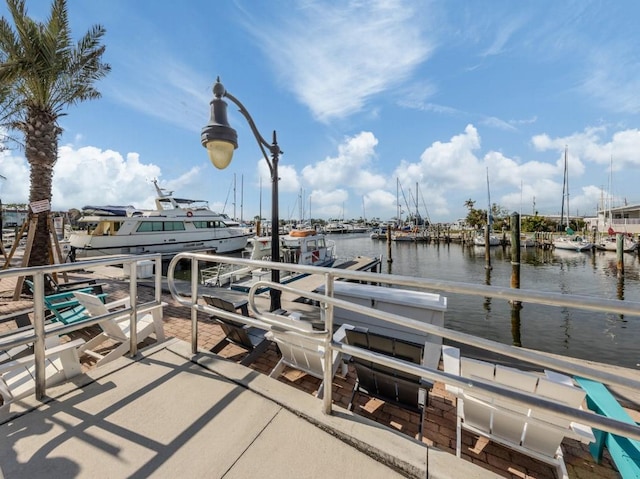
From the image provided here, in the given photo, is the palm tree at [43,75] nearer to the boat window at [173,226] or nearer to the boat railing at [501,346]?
the boat railing at [501,346]

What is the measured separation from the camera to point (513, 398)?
1.42 meters

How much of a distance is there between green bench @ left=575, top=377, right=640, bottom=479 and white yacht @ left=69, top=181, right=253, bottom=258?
16.4 meters

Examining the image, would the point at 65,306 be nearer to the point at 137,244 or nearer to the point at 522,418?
the point at 522,418

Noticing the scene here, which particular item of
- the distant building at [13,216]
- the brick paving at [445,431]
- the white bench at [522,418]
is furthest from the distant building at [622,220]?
the distant building at [13,216]

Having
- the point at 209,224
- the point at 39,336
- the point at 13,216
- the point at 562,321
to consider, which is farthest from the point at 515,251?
the point at 13,216

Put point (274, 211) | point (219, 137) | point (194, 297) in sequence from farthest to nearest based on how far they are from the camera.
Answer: point (274, 211) → point (219, 137) → point (194, 297)

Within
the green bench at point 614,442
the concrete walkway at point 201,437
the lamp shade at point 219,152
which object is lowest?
the green bench at point 614,442

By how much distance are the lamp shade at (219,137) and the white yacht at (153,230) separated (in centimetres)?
1403

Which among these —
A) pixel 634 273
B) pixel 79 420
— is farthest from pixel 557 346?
pixel 634 273

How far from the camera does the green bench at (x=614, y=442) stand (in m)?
2.04

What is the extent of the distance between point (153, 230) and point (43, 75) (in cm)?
1363

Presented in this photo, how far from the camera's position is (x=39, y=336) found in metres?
2.27

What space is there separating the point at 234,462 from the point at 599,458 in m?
3.06

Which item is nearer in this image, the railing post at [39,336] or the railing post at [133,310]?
the railing post at [39,336]
